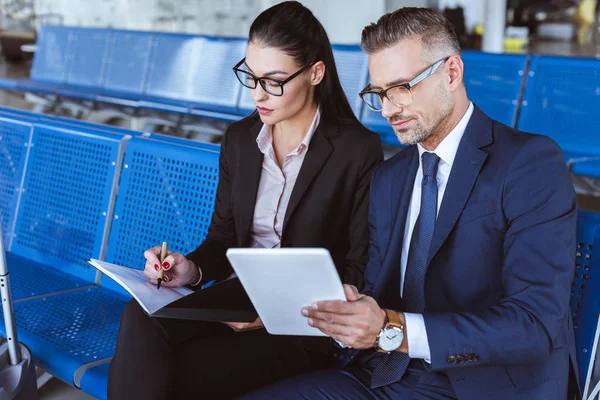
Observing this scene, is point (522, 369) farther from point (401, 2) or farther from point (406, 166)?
point (401, 2)

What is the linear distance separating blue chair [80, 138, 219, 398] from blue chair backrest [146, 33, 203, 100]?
353 centimetres

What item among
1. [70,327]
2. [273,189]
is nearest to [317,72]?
[273,189]

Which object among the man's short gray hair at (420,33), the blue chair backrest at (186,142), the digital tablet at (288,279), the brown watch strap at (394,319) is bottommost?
the brown watch strap at (394,319)

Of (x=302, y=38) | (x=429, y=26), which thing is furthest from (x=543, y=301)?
(x=302, y=38)

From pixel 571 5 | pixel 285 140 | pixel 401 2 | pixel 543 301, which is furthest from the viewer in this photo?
pixel 571 5

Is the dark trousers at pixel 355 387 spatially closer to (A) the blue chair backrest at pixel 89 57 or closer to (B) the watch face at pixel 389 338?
(B) the watch face at pixel 389 338

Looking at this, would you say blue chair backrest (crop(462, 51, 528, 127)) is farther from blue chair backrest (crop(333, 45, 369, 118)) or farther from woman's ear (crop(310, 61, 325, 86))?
woman's ear (crop(310, 61, 325, 86))

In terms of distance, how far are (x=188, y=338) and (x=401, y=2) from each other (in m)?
7.92

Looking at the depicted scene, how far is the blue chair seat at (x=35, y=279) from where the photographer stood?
271 cm

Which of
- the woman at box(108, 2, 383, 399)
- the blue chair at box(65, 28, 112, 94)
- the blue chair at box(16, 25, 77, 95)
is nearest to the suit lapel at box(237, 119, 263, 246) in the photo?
the woman at box(108, 2, 383, 399)

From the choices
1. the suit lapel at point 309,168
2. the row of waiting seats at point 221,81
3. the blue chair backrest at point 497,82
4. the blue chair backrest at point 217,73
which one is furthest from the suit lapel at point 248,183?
the blue chair backrest at point 217,73

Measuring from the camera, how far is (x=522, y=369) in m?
1.46

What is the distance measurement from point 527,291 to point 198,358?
2.70 feet

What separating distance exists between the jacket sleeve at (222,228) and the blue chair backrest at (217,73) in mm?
3592
